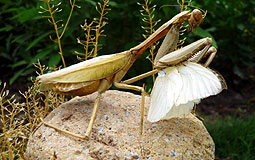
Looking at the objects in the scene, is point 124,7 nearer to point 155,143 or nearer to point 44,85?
point 44,85

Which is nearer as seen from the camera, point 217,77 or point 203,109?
point 217,77

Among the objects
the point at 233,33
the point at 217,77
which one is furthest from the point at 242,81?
the point at 217,77

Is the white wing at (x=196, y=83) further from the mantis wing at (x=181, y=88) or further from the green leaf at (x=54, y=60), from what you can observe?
the green leaf at (x=54, y=60)

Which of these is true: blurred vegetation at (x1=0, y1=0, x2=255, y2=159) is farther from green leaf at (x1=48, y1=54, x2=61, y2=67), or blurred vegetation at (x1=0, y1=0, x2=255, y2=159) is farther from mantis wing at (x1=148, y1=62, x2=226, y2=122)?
mantis wing at (x1=148, y1=62, x2=226, y2=122)

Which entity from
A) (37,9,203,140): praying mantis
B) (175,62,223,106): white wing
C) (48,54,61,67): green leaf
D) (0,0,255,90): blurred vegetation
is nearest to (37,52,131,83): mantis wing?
(37,9,203,140): praying mantis

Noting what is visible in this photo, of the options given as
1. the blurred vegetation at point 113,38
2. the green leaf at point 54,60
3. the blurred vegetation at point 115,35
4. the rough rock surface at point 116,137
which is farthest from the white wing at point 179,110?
the green leaf at point 54,60

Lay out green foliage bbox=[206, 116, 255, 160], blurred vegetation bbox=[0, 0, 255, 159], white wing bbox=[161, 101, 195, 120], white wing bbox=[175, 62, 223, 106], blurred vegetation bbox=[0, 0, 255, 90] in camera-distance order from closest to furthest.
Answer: white wing bbox=[175, 62, 223, 106] → white wing bbox=[161, 101, 195, 120] → blurred vegetation bbox=[0, 0, 255, 159] → green foliage bbox=[206, 116, 255, 160] → blurred vegetation bbox=[0, 0, 255, 90]
